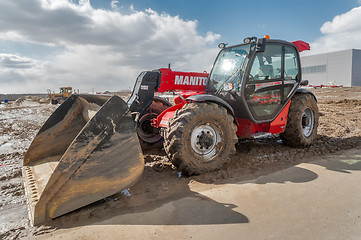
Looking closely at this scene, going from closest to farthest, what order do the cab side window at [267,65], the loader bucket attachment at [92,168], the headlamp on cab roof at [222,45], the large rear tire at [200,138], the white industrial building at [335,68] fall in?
the loader bucket attachment at [92,168] → the large rear tire at [200,138] → the cab side window at [267,65] → the headlamp on cab roof at [222,45] → the white industrial building at [335,68]

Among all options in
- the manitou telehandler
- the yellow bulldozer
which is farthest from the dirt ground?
the yellow bulldozer

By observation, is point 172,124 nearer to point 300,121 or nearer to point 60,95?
point 300,121

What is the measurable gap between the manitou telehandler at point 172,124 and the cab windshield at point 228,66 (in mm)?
23

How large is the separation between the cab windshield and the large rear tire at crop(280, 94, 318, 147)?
1.75 meters

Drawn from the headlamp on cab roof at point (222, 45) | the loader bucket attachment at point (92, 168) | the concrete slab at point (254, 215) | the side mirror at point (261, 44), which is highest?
the headlamp on cab roof at point (222, 45)

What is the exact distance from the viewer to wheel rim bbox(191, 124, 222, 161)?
12.9 ft

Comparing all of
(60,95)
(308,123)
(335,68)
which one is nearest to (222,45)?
(308,123)

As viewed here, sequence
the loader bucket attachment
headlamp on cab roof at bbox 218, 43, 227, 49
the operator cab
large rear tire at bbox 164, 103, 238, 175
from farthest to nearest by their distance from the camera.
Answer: headlamp on cab roof at bbox 218, 43, 227, 49, the operator cab, large rear tire at bbox 164, 103, 238, 175, the loader bucket attachment

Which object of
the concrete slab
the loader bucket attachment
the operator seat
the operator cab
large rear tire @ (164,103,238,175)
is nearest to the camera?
the concrete slab

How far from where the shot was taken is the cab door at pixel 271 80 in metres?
4.71

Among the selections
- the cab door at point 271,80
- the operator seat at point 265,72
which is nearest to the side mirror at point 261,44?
the cab door at point 271,80

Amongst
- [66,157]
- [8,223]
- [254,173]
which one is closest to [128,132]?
[66,157]

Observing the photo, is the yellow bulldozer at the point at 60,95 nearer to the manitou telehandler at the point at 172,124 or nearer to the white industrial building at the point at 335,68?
the manitou telehandler at the point at 172,124

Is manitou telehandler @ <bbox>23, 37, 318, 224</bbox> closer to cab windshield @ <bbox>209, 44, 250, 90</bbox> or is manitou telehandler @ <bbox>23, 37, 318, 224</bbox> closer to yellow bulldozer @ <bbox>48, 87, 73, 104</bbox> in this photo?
cab windshield @ <bbox>209, 44, 250, 90</bbox>
